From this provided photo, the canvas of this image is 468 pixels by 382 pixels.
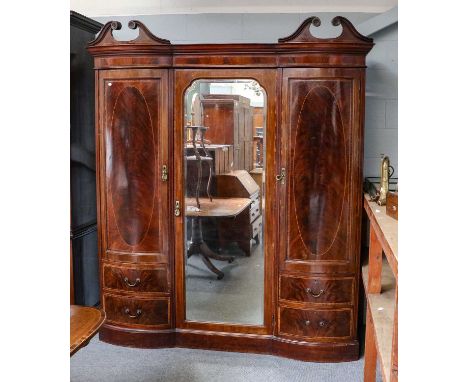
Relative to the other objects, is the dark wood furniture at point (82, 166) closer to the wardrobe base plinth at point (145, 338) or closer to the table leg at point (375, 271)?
the wardrobe base plinth at point (145, 338)

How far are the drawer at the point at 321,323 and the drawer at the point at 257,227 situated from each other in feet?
1.65

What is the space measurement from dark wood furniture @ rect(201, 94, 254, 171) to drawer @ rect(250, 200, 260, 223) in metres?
0.22

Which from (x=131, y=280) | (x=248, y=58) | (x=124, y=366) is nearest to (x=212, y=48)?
(x=248, y=58)

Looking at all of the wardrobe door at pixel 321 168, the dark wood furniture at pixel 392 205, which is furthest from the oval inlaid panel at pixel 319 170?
the dark wood furniture at pixel 392 205

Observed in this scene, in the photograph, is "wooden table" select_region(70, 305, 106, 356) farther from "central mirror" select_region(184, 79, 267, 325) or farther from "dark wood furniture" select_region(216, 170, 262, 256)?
"dark wood furniture" select_region(216, 170, 262, 256)

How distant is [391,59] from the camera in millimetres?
3404

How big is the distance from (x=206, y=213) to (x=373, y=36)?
1.63 meters

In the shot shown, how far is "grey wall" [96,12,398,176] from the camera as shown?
3418 millimetres

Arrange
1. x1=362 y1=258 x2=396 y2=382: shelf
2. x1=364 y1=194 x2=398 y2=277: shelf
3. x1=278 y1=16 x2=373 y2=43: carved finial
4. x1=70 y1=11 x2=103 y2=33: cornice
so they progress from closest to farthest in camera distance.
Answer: x1=364 y1=194 x2=398 y2=277: shelf < x1=362 y1=258 x2=396 y2=382: shelf < x1=278 y1=16 x2=373 y2=43: carved finial < x1=70 y1=11 x2=103 y2=33: cornice

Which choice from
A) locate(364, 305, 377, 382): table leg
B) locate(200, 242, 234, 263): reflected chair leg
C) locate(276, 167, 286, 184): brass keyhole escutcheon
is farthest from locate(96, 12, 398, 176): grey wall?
locate(364, 305, 377, 382): table leg

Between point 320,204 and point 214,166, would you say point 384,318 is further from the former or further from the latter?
point 214,166
